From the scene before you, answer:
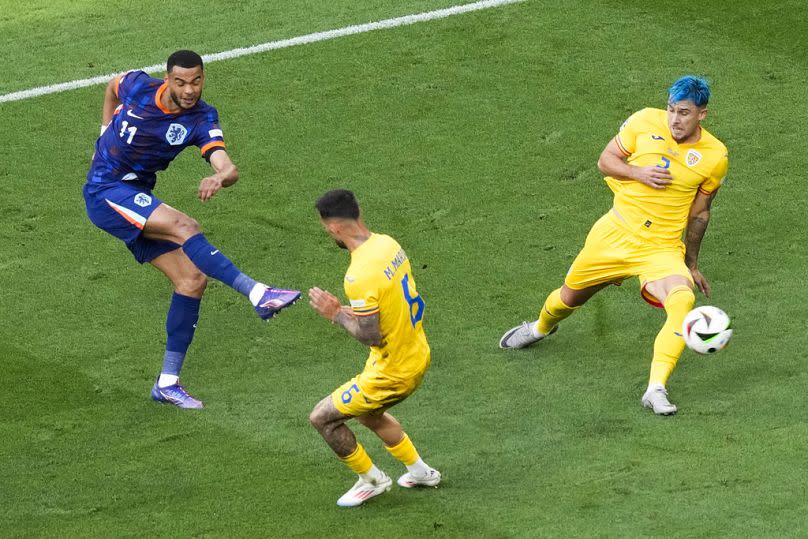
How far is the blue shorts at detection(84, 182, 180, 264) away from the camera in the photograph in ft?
32.7

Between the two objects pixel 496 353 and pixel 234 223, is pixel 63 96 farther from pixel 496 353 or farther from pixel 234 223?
pixel 496 353

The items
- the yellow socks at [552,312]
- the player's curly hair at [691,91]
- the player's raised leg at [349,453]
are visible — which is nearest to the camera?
the player's raised leg at [349,453]

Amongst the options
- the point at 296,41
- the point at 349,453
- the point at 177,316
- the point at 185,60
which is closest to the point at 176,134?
the point at 185,60

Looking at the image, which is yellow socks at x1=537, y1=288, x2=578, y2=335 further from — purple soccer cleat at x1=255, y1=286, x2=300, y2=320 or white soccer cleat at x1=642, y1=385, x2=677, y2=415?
purple soccer cleat at x1=255, y1=286, x2=300, y2=320

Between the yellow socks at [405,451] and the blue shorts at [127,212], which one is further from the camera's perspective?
the blue shorts at [127,212]

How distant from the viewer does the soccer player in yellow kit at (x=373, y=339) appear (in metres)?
7.85

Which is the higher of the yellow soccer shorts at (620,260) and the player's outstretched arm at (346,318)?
the player's outstretched arm at (346,318)

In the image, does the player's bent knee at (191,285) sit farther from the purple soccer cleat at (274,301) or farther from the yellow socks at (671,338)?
the yellow socks at (671,338)

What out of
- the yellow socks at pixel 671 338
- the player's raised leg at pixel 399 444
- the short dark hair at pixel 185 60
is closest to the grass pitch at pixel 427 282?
the player's raised leg at pixel 399 444

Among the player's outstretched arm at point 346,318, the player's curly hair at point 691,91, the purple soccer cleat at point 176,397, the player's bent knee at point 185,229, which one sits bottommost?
the purple soccer cleat at point 176,397

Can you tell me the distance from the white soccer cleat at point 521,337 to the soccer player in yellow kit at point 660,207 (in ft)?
1.95

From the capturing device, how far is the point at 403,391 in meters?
8.27

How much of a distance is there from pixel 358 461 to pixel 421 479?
1.49 feet

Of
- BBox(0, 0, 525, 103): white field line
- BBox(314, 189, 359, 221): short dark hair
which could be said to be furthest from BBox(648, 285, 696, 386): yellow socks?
BBox(0, 0, 525, 103): white field line
